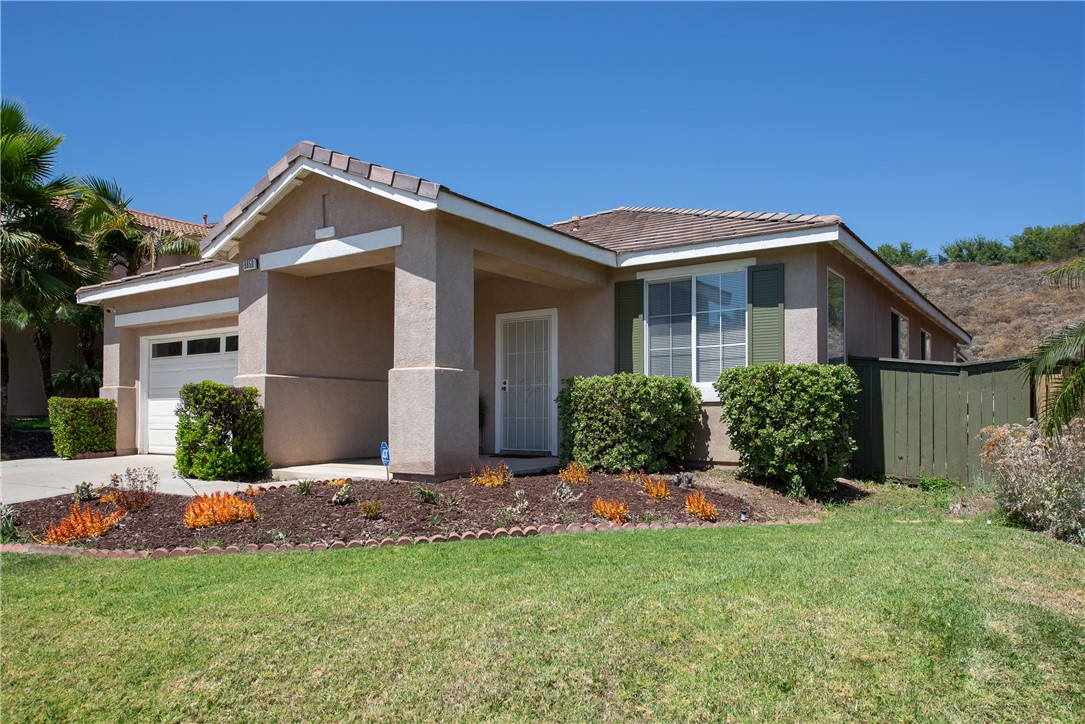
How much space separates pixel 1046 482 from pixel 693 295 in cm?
535

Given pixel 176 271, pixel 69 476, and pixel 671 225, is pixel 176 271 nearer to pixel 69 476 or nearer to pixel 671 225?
pixel 69 476

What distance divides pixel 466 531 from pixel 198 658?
3.18 metres

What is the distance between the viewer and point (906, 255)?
54344 mm

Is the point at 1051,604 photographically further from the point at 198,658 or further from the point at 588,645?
the point at 198,658

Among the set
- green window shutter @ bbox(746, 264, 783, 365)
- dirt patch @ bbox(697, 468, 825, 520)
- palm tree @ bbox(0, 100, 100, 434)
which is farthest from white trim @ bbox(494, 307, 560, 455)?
palm tree @ bbox(0, 100, 100, 434)

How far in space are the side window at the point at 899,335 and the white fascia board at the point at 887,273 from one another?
40 cm

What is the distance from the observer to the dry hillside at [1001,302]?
33.5 meters

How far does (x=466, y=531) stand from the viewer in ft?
22.2

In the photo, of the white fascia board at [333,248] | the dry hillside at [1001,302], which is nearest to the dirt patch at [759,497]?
A: the white fascia board at [333,248]

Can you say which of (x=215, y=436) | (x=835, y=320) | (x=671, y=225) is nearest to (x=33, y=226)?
(x=215, y=436)

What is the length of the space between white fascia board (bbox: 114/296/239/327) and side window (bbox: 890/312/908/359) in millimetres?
12370

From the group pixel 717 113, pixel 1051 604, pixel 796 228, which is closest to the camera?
pixel 1051 604

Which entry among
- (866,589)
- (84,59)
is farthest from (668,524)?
(84,59)

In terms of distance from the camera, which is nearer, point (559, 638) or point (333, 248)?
point (559, 638)
